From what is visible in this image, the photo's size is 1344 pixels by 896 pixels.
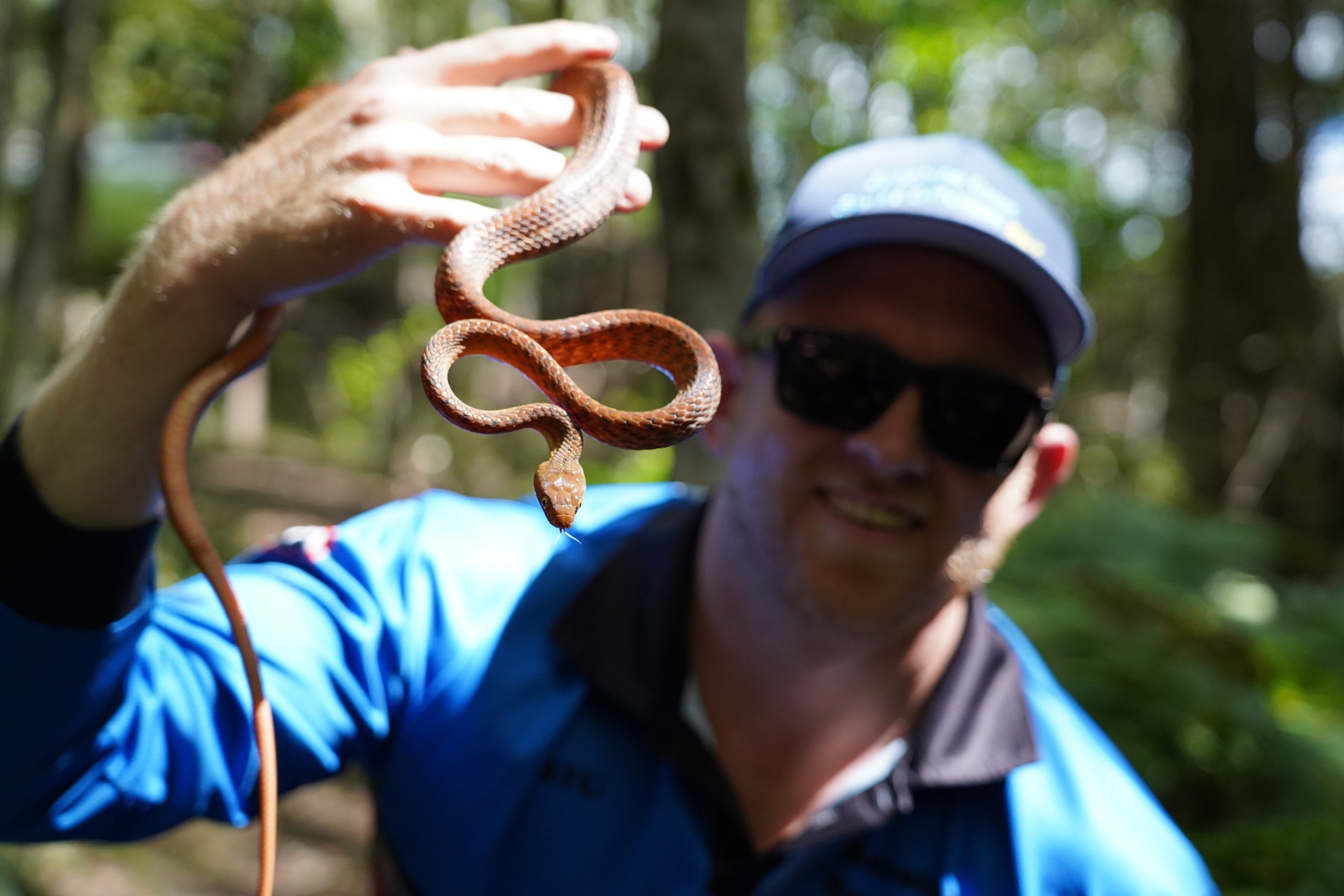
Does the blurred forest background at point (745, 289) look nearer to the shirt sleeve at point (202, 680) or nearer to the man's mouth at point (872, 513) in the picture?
the shirt sleeve at point (202, 680)

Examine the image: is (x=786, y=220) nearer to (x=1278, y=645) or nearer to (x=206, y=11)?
(x=1278, y=645)

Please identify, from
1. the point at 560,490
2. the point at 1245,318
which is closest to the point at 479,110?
the point at 560,490

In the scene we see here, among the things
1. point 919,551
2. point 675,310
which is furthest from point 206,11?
point 919,551

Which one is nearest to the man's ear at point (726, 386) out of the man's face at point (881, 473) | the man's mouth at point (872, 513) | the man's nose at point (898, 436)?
the man's face at point (881, 473)

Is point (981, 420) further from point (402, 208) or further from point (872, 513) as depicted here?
point (402, 208)

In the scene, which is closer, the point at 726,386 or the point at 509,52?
the point at 509,52

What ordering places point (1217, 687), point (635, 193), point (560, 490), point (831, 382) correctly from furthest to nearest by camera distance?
point (1217, 687), point (831, 382), point (635, 193), point (560, 490)
